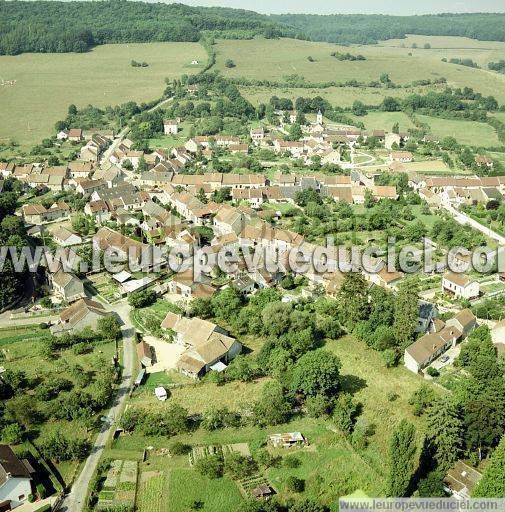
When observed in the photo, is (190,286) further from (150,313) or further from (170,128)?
(170,128)

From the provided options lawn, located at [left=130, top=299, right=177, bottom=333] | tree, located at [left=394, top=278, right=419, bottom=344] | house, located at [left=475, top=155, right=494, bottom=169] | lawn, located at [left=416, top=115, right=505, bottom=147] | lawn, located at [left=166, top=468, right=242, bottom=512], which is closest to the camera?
lawn, located at [left=166, top=468, right=242, bottom=512]

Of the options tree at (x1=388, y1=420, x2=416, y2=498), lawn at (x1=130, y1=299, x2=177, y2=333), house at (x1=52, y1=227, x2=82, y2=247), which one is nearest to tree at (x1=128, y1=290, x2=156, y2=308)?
lawn at (x1=130, y1=299, x2=177, y2=333)

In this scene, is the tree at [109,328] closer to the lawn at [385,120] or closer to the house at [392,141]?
the house at [392,141]

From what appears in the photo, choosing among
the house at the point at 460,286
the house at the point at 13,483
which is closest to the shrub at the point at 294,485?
the house at the point at 13,483

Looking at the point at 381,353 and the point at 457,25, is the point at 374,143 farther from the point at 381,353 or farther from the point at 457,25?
the point at 457,25

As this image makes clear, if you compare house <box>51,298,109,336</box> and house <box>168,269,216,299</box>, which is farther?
house <box>168,269,216,299</box>

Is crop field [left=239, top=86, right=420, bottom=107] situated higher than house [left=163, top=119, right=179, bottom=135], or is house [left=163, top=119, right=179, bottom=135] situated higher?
crop field [left=239, top=86, right=420, bottom=107]

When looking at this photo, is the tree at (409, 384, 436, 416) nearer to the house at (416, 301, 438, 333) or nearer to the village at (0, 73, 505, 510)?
the village at (0, 73, 505, 510)

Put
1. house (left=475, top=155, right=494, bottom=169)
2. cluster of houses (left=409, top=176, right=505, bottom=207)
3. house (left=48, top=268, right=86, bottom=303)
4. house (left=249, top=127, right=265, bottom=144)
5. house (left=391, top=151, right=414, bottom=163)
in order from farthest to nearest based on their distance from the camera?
house (left=249, top=127, right=265, bottom=144) → house (left=391, top=151, right=414, bottom=163) → house (left=475, top=155, right=494, bottom=169) → cluster of houses (left=409, top=176, right=505, bottom=207) → house (left=48, top=268, right=86, bottom=303)

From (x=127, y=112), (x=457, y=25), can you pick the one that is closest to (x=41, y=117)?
(x=127, y=112)
